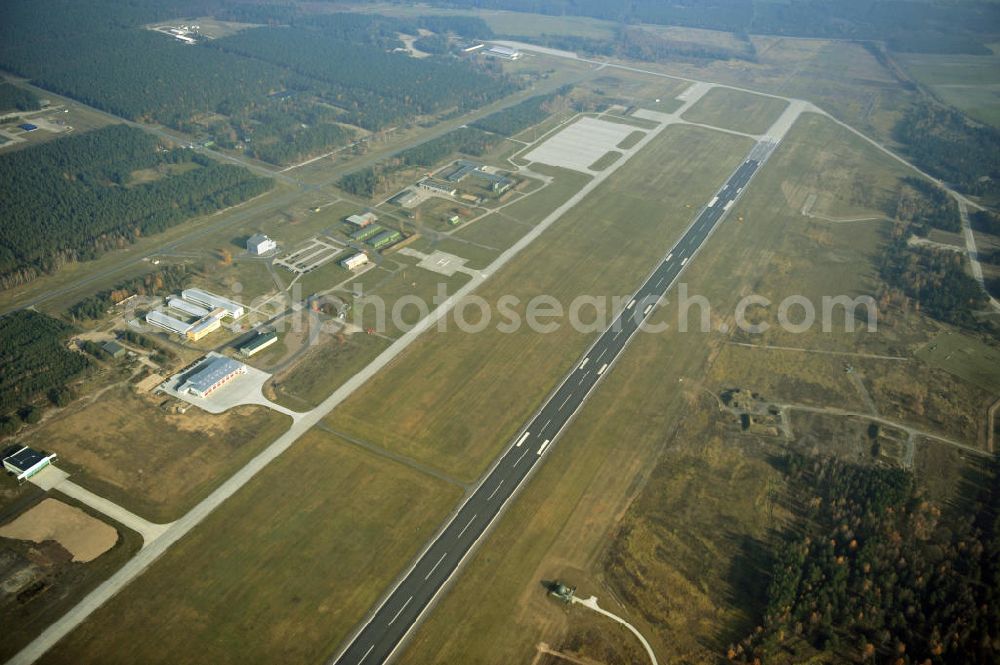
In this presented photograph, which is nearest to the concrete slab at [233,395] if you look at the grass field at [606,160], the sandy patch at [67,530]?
the sandy patch at [67,530]

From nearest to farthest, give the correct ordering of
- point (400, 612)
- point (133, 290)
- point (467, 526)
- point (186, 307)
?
point (400, 612) → point (467, 526) → point (186, 307) → point (133, 290)

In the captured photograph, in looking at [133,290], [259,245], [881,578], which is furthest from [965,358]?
[133,290]

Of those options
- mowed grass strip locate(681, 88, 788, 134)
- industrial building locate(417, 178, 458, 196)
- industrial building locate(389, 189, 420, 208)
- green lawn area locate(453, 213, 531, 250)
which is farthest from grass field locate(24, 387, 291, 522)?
mowed grass strip locate(681, 88, 788, 134)

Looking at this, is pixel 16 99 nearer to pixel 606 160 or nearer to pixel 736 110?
pixel 606 160

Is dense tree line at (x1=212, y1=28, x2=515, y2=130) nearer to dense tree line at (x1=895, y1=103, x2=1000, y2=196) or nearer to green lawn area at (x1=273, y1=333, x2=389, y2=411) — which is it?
green lawn area at (x1=273, y1=333, x2=389, y2=411)

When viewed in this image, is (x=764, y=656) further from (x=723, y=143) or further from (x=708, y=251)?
(x=723, y=143)

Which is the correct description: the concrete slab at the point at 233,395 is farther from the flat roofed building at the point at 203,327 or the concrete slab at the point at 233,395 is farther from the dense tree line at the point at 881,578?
the dense tree line at the point at 881,578
